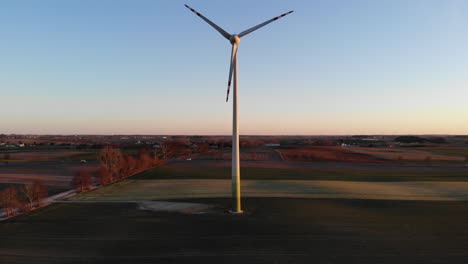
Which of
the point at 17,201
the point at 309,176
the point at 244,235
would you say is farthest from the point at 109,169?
the point at 244,235

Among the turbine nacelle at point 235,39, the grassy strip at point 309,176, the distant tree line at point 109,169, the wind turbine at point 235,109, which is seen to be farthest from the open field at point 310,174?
the turbine nacelle at point 235,39

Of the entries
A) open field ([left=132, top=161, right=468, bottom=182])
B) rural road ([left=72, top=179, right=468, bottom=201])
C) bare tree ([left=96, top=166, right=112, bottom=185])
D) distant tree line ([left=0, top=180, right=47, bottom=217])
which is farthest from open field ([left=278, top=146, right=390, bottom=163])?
distant tree line ([left=0, top=180, right=47, bottom=217])

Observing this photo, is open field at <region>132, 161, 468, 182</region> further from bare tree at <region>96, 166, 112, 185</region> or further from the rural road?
the rural road

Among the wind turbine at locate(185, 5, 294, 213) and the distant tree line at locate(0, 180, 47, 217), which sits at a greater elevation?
the wind turbine at locate(185, 5, 294, 213)

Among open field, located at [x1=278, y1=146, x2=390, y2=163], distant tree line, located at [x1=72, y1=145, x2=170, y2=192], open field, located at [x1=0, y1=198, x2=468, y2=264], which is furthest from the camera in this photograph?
open field, located at [x1=278, y1=146, x2=390, y2=163]

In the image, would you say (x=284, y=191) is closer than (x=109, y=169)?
Yes

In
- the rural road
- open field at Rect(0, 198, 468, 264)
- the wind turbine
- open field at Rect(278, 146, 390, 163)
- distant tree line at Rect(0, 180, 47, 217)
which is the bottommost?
open field at Rect(278, 146, 390, 163)

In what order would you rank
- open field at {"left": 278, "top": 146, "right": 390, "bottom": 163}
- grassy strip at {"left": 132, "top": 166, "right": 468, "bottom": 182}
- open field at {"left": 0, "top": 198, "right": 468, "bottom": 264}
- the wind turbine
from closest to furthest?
open field at {"left": 0, "top": 198, "right": 468, "bottom": 264}
the wind turbine
grassy strip at {"left": 132, "top": 166, "right": 468, "bottom": 182}
open field at {"left": 278, "top": 146, "right": 390, "bottom": 163}

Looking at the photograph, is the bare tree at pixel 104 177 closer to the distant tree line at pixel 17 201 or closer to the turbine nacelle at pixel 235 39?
the distant tree line at pixel 17 201

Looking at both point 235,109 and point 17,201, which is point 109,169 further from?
point 235,109

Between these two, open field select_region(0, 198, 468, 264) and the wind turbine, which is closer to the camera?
open field select_region(0, 198, 468, 264)
